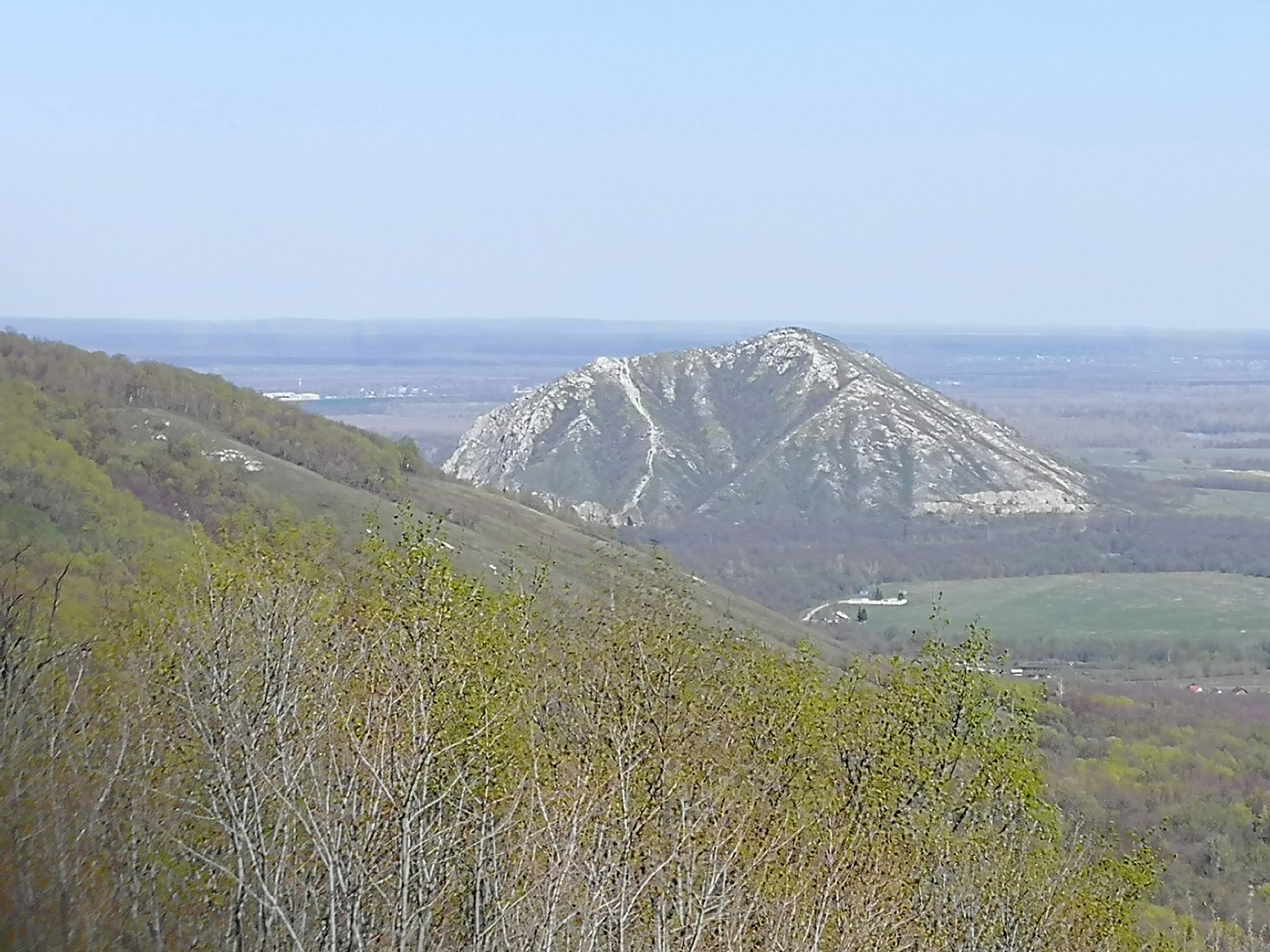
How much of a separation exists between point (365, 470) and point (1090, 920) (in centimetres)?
7388

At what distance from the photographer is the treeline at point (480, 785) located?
13.9 m

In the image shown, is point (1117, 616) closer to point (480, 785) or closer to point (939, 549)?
point (939, 549)

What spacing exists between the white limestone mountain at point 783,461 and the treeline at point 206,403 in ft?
236

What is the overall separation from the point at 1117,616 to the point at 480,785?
366ft

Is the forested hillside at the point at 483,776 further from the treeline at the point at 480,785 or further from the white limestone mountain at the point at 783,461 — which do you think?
the white limestone mountain at the point at 783,461

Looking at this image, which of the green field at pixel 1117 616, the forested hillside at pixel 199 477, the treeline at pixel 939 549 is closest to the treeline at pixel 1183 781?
the forested hillside at pixel 199 477

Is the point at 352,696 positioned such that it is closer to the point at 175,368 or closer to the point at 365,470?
the point at 365,470

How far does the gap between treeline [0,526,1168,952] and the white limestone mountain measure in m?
142

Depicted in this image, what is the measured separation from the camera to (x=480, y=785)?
1636cm

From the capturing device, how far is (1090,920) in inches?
782

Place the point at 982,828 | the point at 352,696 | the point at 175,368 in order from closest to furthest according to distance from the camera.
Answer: the point at 352,696
the point at 982,828
the point at 175,368

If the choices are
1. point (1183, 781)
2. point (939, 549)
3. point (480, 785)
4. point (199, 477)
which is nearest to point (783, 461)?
point (939, 549)

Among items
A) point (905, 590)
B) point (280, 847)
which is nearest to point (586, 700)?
point (280, 847)

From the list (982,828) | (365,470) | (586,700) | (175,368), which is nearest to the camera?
(586,700)
